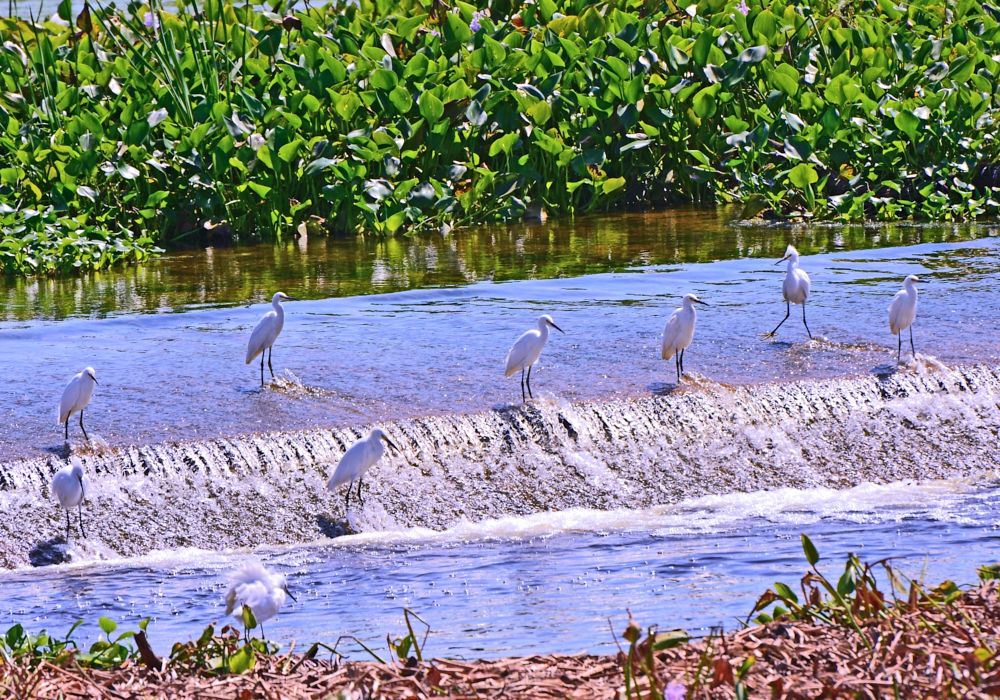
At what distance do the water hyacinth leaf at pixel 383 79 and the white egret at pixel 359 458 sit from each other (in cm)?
801

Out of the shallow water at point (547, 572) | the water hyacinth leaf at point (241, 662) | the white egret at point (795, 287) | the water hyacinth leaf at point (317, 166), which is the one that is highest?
the water hyacinth leaf at point (317, 166)

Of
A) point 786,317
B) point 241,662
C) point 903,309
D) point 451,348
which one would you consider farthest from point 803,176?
point 241,662

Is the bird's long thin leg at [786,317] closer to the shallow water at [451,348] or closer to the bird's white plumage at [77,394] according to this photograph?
the shallow water at [451,348]

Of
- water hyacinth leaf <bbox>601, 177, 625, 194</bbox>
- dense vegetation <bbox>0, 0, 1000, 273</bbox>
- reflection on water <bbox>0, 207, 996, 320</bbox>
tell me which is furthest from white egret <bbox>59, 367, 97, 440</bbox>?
water hyacinth leaf <bbox>601, 177, 625, 194</bbox>

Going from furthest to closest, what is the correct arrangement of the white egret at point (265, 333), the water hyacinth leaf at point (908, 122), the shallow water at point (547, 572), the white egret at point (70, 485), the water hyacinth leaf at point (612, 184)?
the water hyacinth leaf at point (612, 184)
the water hyacinth leaf at point (908, 122)
the white egret at point (265, 333)
the white egret at point (70, 485)
the shallow water at point (547, 572)

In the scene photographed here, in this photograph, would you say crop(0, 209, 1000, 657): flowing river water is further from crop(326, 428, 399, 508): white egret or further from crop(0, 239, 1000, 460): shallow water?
crop(326, 428, 399, 508): white egret

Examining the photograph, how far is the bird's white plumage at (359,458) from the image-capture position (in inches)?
220

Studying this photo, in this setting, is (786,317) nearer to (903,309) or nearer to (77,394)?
(903,309)

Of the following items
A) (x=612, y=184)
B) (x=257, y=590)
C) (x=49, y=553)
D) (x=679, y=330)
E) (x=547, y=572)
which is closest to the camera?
(x=257, y=590)

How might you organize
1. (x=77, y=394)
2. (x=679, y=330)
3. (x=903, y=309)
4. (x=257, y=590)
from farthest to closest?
1. (x=903, y=309)
2. (x=679, y=330)
3. (x=77, y=394)
4. (x=257, y=590)

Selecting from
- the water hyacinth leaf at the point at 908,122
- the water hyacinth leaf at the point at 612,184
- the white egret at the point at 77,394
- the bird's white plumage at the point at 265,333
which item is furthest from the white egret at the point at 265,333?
the water hyacinth leaf at the point at 908,122

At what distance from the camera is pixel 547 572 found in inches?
198

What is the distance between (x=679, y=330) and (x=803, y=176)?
6.69 metres

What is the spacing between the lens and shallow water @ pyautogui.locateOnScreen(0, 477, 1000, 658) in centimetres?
436
